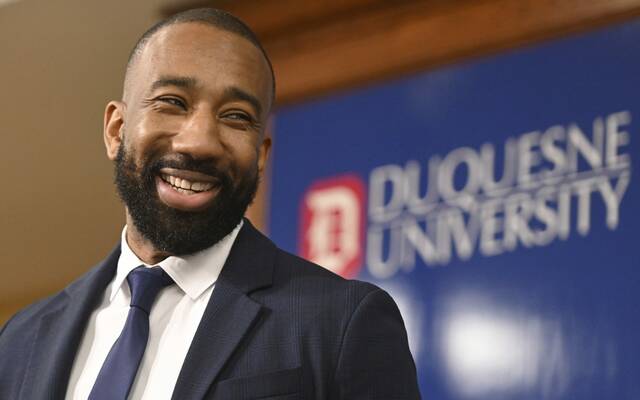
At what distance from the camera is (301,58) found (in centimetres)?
346

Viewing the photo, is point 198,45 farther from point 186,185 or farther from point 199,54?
point 186,185

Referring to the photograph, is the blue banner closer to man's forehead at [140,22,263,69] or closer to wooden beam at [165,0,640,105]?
wooden beam at [165,0,640,105]

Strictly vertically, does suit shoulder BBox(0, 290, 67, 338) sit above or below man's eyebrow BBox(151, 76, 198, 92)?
below

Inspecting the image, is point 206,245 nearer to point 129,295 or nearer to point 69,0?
point 129,295

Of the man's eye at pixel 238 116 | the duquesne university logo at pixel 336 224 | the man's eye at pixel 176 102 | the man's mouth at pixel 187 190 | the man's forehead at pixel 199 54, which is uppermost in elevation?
the duquesne university logo at pixel 336 224

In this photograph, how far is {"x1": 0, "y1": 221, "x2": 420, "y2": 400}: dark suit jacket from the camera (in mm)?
1358

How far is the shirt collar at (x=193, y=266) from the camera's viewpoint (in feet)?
4.85

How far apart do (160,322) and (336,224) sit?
1.72 m

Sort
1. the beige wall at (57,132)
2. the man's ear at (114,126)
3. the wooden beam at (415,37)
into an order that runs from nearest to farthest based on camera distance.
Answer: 1. the man's ear at (114,126)
2. the wooden beam at (415,37)
3. the beige wall at (57,132)

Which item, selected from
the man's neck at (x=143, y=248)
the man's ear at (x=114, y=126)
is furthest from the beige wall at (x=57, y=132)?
the man's neck at (x=143, y=248)

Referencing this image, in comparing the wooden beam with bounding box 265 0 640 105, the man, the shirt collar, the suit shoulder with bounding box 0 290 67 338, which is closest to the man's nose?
the man

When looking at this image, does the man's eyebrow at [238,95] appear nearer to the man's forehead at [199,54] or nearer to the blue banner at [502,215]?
the man's forehead at [199,54]

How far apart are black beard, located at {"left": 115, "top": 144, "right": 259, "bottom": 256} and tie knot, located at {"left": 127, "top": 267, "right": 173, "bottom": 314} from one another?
0.03 metres

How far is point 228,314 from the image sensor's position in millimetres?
1420
